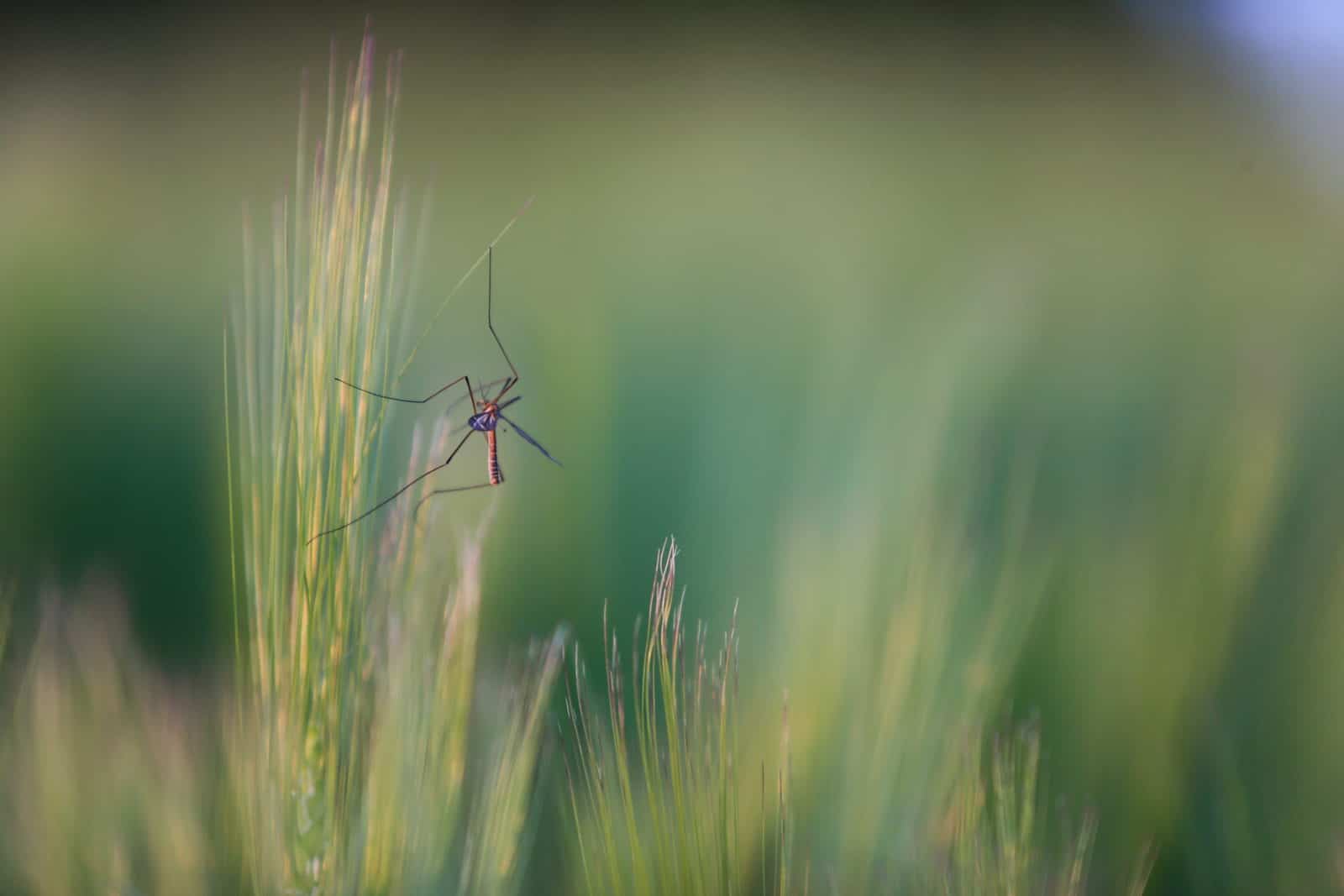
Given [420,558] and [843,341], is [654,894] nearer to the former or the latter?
[420,558]

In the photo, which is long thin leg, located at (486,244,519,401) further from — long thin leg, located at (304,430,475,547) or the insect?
long thin leg, located at (304,430,475,547)

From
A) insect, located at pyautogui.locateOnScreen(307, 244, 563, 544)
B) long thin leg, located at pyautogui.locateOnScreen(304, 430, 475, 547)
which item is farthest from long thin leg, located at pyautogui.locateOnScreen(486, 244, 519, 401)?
long thin leg, located at pyautogui.locateOnScreen(304, 430, 475, 547)

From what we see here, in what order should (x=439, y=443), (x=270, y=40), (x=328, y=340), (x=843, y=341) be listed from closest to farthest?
1. (x=328, y=340)
2. (x=439, y=443)
3. (x=843, y=341)
4. (x=270, y=40)

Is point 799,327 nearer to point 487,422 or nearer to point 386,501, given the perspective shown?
point 487,422

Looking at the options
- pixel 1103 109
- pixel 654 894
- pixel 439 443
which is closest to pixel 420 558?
pixel 439 443

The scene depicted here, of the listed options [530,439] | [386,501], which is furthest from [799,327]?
[386,501]

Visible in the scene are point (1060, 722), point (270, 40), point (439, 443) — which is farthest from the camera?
point (270, 40)

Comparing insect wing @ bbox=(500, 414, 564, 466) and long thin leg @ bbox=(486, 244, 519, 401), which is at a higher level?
long thin leg @ bbox=(486, 244, 519, 401)

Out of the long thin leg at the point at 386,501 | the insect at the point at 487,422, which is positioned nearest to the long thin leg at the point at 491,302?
the insect at the point at 487,422
